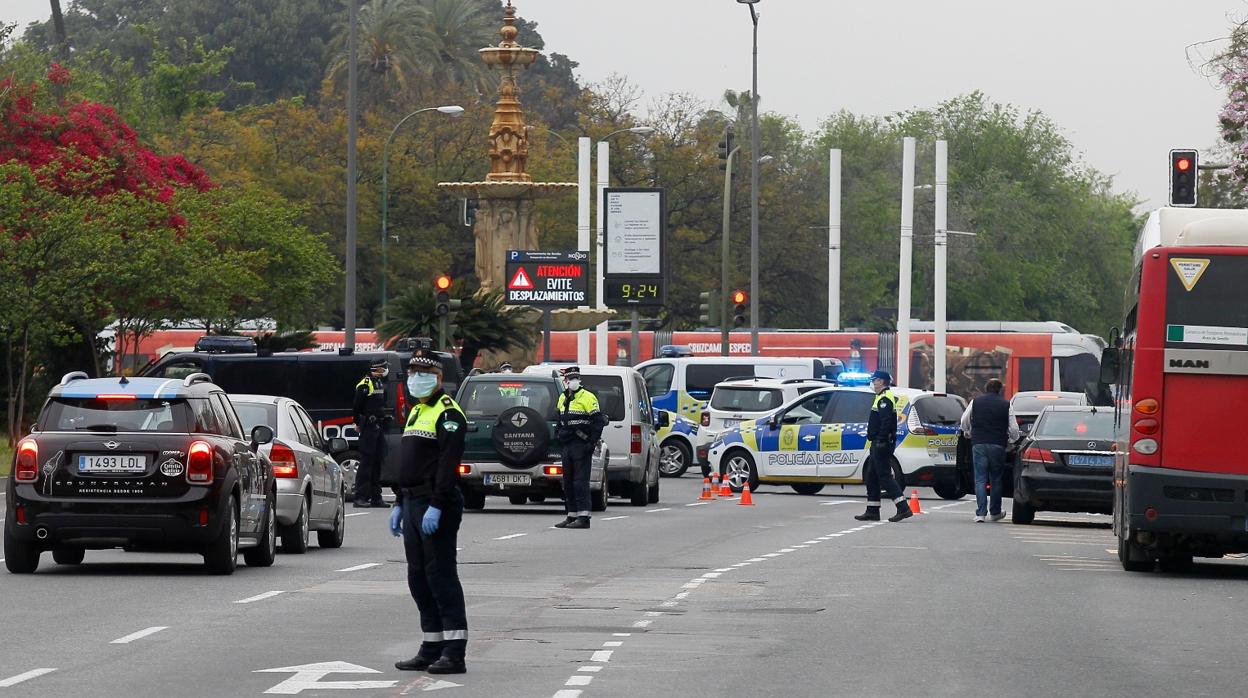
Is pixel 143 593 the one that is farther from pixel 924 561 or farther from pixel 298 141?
pixel 298 141

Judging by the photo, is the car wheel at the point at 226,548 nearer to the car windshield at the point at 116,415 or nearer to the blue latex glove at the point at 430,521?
the car windshield at the point at 116,415

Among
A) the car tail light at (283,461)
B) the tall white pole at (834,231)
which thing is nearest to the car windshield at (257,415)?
the car tail light at (283,461)

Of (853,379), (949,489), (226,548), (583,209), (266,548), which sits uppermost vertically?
(583,209)

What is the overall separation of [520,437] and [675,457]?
1655cm

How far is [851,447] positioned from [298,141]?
44994 mm

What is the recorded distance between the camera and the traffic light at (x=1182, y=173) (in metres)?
33.0

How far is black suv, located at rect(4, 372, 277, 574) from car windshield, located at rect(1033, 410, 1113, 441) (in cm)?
1264

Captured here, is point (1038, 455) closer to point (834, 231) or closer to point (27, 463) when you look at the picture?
point (27, 463)

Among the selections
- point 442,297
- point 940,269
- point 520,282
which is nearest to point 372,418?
point 442,297

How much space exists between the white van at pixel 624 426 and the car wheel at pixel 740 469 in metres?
4.82

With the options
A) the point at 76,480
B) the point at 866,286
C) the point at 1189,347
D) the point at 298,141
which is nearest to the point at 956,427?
the point at 1189,347

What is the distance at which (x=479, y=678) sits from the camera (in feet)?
37.4

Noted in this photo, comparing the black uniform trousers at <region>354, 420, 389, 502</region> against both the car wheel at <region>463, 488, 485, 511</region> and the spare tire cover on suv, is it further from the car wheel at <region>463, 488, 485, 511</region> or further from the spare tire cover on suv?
the spare tire cover on suv

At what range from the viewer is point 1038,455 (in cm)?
2683
